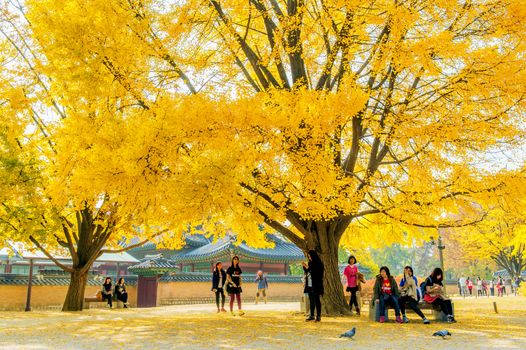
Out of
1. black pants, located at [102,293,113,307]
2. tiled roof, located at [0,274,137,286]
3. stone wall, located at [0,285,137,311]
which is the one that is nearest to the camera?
black pants, located at [102,293,113,307]

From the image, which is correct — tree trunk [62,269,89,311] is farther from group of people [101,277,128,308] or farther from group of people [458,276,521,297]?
group of people [458,276,521,297]

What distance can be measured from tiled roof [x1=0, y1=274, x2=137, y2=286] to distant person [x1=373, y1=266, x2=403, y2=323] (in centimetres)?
1774

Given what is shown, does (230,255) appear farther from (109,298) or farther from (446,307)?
(446,307)

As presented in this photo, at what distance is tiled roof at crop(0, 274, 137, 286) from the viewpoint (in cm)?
2072

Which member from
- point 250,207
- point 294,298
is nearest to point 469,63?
point 250,207

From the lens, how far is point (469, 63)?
8406mm

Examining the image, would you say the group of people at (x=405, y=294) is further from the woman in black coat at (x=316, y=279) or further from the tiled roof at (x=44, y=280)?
the tiled roof at (x=44, y=280)

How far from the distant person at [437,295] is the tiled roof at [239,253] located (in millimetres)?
20811

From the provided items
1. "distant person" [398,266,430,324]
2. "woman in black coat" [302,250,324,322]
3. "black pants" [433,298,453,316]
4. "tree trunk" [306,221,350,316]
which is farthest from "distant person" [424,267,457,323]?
"woman in black coat" [302,250,324,322]

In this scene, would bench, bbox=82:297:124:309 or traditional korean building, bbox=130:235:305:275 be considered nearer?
bench, bbox=82:297:124:309

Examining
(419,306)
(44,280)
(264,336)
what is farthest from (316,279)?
(44,280)

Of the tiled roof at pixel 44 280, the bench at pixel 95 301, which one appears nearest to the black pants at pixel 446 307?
the bench at pixel 95 301

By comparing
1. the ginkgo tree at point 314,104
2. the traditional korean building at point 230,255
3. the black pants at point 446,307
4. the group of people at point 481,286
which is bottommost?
the group of people at point 481,286

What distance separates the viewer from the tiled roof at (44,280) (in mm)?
20719
